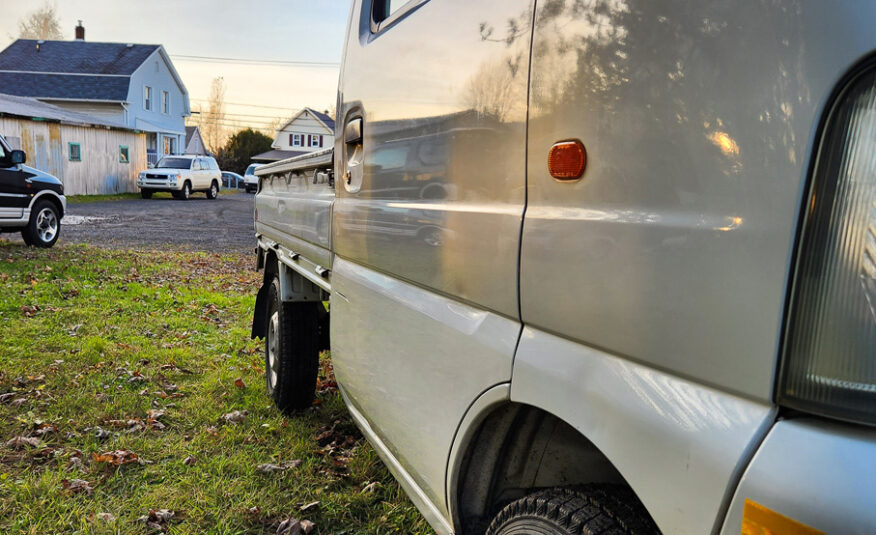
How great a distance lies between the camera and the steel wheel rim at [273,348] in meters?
4.26

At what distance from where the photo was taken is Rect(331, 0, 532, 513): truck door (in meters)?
1.54

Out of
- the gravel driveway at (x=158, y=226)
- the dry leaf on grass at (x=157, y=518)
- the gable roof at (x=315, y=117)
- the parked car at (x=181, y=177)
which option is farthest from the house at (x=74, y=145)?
the gable roof at (x=315, y=117)

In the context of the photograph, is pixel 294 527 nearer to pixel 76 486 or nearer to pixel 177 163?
pixel 76 486

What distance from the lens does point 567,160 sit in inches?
52.1

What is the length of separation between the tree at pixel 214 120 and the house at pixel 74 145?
44108mm

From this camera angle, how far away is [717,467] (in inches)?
38.4

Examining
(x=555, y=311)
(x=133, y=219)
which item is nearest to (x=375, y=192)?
(x=555, y=311)

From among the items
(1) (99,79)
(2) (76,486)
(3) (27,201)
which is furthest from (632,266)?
(1) (99,79)

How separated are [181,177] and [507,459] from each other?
2970 centimetres

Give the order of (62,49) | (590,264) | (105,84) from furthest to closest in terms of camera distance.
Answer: (62,49), (105,84), (590,264)

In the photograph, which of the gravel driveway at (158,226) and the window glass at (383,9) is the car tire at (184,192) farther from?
the window glass at (383,9)

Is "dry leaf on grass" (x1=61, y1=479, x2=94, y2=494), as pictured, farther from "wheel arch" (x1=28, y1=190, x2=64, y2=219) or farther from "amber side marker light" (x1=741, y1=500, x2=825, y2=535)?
"wheel arch" (x1=28, y1=190, x2=64, y2=219)

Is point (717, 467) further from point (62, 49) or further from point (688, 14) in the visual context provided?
point (62, 49)

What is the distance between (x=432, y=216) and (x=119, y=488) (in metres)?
2.56
